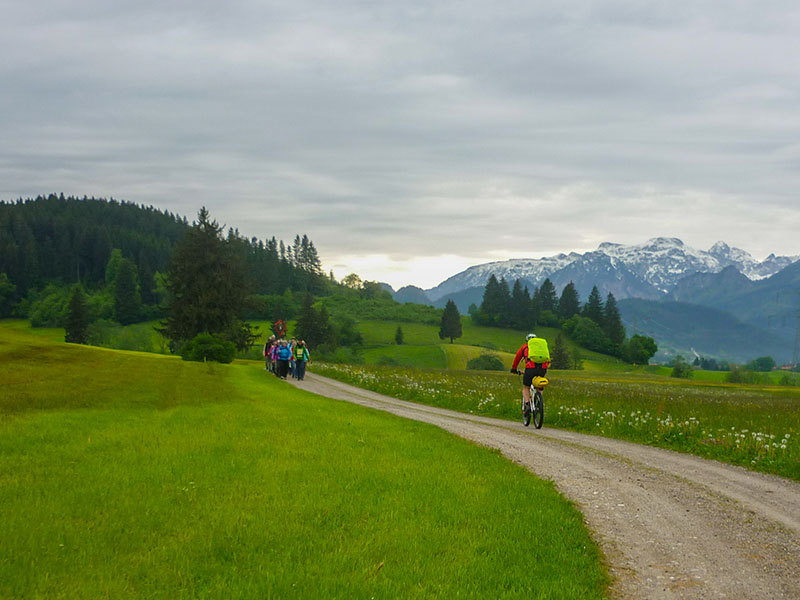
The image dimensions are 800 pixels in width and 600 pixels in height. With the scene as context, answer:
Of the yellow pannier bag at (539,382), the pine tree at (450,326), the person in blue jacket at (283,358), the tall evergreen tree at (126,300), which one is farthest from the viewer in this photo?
the pine tree at (450,326)

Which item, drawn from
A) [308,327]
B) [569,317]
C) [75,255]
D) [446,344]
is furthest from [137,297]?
[569,317]

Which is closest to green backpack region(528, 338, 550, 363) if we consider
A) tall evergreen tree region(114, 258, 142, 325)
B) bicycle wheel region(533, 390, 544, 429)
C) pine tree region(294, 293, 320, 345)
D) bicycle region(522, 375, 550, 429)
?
bicycle region(522, 375, 550, 429)

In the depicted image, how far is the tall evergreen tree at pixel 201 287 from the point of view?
203 ft

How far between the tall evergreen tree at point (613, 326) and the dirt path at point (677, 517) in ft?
509

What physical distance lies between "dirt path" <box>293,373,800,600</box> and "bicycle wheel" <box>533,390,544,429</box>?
3175mm

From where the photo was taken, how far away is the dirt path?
21.6ft

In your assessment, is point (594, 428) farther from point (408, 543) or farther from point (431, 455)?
point (408, 543)

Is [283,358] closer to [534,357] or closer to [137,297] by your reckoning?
[534,357]

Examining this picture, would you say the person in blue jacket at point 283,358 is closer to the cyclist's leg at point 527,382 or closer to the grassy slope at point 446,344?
the cyclist's leg at point 527,382

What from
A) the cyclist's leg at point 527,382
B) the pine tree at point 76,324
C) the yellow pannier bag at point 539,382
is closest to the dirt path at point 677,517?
the yellow pannier bag at point 539,382

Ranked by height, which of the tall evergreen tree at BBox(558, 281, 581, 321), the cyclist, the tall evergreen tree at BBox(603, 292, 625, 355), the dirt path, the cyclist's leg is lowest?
the dirt path

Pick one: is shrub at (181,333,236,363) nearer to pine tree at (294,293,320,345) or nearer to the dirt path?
the dirt path

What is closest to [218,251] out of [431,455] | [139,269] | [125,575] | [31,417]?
[31,417]

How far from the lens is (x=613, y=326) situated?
167m
